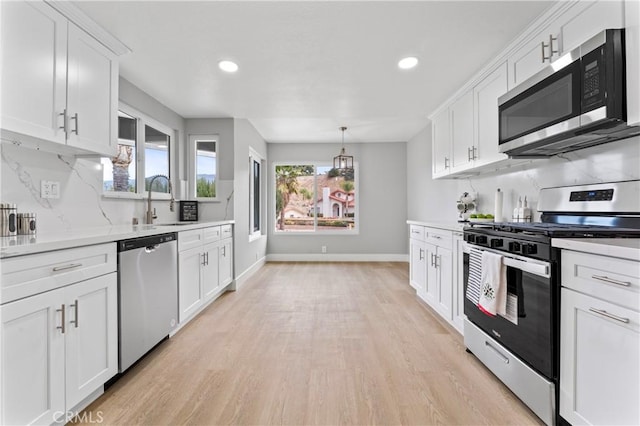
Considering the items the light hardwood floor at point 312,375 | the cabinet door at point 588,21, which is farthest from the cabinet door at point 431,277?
the cabinet door at point 588,21

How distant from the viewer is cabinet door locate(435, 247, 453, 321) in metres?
2.72

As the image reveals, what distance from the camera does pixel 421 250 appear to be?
3.47 metres

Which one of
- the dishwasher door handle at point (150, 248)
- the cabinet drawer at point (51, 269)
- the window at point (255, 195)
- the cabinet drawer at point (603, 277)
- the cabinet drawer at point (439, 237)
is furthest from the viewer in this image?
the window at point (255, 195)

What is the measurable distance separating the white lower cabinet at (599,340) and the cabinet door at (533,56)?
4.47 feet

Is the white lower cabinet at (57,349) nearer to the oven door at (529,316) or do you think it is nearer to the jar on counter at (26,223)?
the jar on counter at (26,223)

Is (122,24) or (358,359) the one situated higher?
(122,24)

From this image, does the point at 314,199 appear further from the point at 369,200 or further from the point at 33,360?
the point at 33,360

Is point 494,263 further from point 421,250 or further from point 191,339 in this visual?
point 191,339

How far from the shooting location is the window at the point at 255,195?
522 cm

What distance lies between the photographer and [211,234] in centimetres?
344

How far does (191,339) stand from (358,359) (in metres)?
1.42

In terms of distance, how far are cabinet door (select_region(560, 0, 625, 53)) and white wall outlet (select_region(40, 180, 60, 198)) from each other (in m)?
3.43

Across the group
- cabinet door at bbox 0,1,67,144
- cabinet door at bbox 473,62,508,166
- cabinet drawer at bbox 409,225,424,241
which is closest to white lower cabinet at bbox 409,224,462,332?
cabinet drawer at bbox 409,225,424,241

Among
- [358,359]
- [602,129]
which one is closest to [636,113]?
[602,129]
